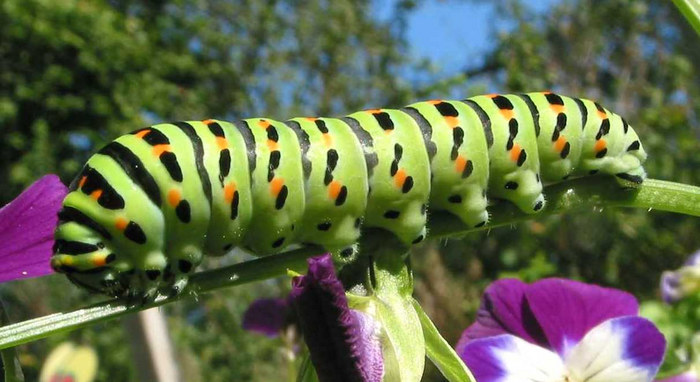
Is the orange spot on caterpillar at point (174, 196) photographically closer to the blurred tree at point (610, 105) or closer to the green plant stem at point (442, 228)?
the green plant stem at point (442, 228)

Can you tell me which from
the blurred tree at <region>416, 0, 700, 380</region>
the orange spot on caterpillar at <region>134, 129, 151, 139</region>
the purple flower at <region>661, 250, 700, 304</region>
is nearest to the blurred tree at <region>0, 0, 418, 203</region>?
the blurred tree at <region>416, 0, 700, 380</region>

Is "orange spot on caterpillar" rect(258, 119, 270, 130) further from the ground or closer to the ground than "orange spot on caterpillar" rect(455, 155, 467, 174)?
further from the ground

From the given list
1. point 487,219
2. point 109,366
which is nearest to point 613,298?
point 487,219

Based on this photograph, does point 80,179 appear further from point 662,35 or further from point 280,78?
point 662,35

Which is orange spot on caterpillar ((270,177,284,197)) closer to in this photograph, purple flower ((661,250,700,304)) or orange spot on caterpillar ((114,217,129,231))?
orange spot on caterpillar ((114,217,129,231))

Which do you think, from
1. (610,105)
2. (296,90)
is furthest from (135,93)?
(610,105)

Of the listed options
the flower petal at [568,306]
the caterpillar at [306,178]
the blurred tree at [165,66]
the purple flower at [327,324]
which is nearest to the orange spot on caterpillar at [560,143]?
the caterpillar at [306,178]
